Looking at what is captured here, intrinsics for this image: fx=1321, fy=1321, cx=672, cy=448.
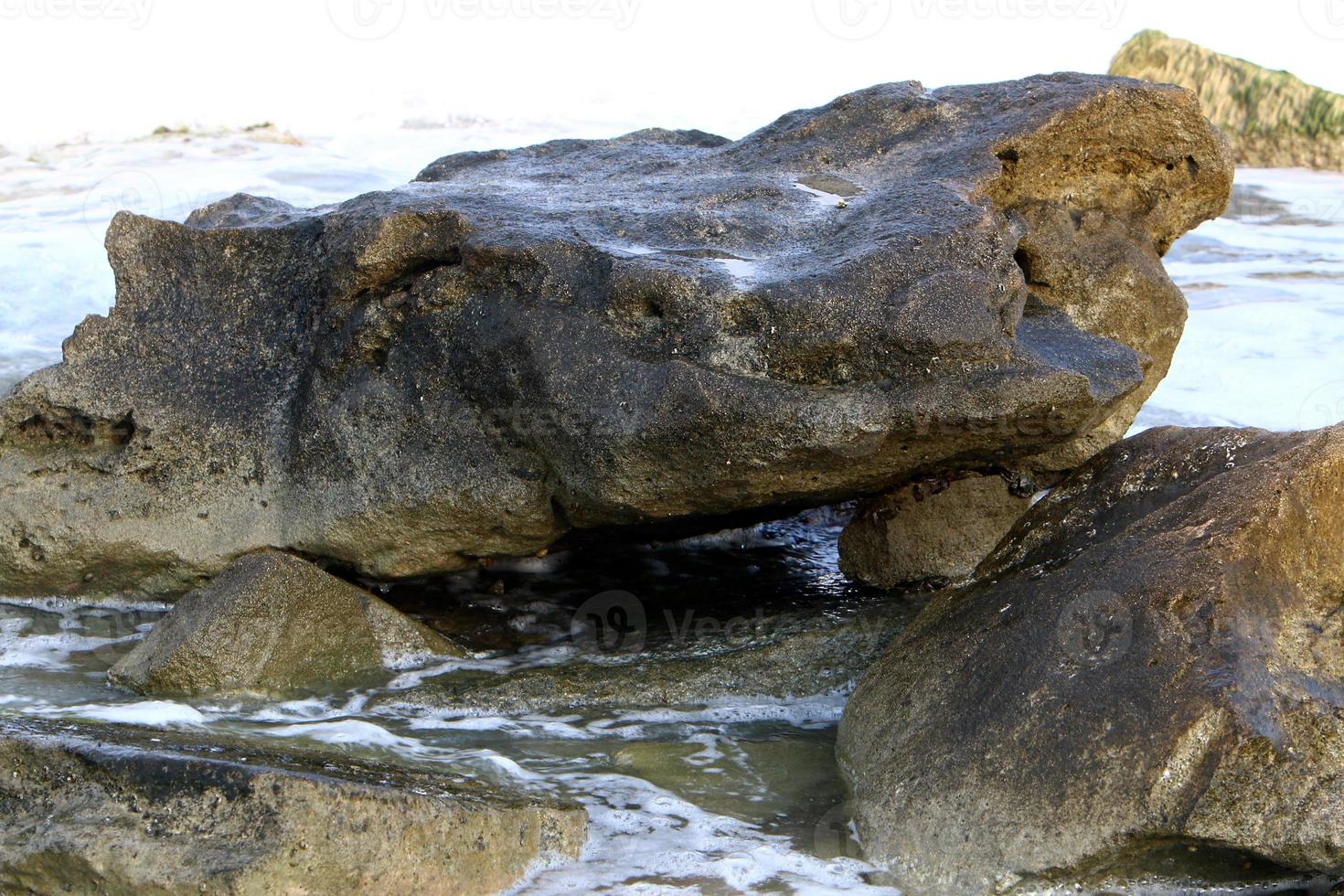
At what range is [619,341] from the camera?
11.3ft

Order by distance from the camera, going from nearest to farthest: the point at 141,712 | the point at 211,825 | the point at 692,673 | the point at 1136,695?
the point at 211,825 < the point at 1136,695 < the point at 141,712 < the point at 692,673

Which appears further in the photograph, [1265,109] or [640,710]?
[1265,109]

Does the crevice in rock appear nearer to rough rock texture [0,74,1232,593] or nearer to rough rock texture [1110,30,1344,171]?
rough rock texture [0,74,1232,593]

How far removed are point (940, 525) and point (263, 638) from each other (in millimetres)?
2123

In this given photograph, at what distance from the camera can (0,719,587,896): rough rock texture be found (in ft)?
7.59

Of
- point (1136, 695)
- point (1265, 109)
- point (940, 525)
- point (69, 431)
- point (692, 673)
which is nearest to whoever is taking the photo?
point (1136, 695)

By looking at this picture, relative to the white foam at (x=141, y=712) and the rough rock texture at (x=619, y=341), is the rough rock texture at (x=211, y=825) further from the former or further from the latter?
the rough rock texture at (x=619, y=341)

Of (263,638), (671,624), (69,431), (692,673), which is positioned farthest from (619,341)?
(69,431)

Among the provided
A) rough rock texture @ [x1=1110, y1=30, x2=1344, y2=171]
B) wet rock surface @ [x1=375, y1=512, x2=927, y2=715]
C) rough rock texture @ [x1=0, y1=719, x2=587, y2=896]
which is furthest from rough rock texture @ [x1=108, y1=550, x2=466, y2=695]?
rough rock texture @ [x1=1110, y1=30, x2=1344, y2=171]

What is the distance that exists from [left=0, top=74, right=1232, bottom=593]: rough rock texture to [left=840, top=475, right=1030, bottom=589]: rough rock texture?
25 centimetres

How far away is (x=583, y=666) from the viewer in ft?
12.4

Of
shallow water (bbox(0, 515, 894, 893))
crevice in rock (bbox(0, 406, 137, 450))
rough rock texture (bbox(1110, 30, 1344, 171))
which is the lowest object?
shallow water (bbox(0, 515, 894, 893))

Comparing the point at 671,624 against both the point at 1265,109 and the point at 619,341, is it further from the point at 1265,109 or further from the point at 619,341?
the point at 1265,109

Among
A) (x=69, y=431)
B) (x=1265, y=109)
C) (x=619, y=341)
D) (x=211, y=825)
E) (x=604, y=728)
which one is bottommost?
(x=604, y=728)
